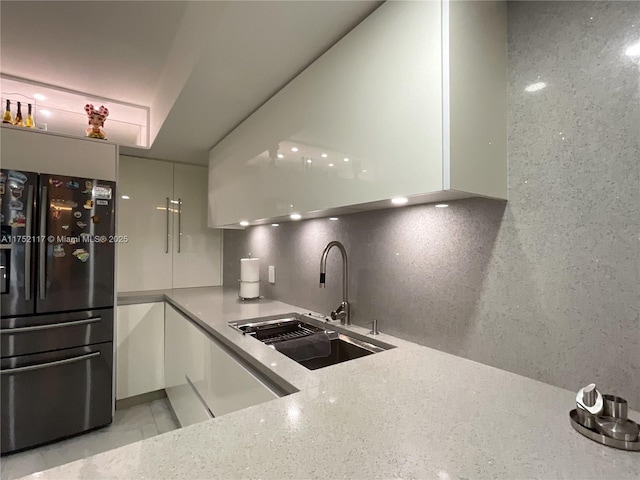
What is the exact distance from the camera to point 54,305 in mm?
1897

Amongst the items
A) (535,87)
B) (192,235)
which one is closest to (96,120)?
(192,235)

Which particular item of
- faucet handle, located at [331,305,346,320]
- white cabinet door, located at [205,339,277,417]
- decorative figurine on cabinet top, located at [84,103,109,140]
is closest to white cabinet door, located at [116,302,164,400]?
white cabinet door, located at [205,339,277,417]

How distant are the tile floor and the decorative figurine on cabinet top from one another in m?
2.02

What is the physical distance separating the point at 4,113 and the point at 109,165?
64cm

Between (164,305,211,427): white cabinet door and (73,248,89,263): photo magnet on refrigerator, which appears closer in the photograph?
(164,305,211,427): white cabinet door

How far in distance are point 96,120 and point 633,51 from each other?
109 inches

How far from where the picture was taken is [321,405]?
793 mm

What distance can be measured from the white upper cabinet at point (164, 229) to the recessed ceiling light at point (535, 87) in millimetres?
2727

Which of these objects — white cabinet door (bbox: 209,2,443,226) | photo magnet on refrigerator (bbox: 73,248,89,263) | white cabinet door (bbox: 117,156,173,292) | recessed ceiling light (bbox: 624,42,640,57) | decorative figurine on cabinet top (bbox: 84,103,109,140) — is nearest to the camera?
recessed ceiling light (bbox: 624,42,640,57)

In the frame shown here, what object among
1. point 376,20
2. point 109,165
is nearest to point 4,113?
point 109,165

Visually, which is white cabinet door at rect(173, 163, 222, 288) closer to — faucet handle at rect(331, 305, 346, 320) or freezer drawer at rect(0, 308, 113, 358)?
freezer drawer at rect(0, 308, 113, 358)

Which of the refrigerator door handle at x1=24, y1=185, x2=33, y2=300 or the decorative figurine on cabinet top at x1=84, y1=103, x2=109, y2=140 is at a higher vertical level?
the decorative figurine on cabinet top at x1=84, y1=103, x2=109, y2=140

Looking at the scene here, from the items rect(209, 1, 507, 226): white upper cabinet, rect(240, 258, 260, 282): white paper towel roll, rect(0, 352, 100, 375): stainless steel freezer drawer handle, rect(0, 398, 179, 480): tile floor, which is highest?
rect(209, 1, 507, 226): white upper cabinet

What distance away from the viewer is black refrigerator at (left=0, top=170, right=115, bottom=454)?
179 centimetres
